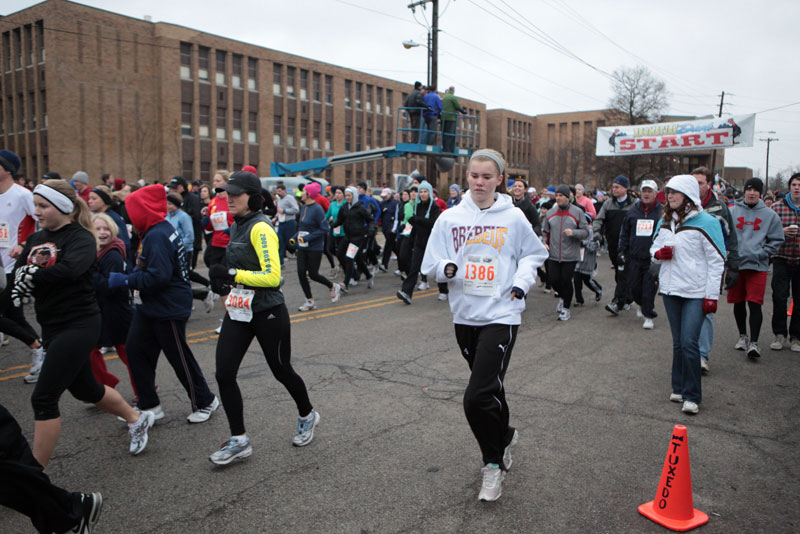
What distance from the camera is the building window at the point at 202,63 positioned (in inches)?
1763

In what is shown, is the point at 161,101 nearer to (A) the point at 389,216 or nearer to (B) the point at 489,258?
(A) the point at 389,216

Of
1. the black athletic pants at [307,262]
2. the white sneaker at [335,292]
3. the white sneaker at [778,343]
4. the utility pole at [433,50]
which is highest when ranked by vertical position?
the utility pole at [433,50]

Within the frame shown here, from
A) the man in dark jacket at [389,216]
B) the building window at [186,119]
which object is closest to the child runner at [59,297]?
the man in dark jacket at [389,216]

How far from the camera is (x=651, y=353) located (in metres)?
6.96

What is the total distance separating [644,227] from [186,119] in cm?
4266

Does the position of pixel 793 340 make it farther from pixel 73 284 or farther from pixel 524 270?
pixel 73 284

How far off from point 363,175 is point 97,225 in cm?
5602

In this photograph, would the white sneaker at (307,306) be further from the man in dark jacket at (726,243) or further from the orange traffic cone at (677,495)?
the orange traffic cone at (677,495)

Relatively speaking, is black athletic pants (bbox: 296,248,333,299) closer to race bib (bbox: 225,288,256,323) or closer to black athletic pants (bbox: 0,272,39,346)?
black athletic pants (bbox: 0,272,39,346)

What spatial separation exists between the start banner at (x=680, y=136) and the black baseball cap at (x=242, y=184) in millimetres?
19289

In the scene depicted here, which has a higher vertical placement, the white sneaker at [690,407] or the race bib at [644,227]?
the race bib at [644,227]

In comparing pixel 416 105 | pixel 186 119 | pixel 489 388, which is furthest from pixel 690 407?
pixel 186 119

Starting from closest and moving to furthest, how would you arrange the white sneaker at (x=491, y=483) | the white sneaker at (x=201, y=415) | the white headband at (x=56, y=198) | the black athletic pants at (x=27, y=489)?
the black athletic pants at (x=27, y=489) → the white sneaker at (x=491, y=483) → the white headband at (x=56, y=198) → the white sneaker at (x=201, y=415)

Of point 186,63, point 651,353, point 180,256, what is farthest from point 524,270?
point 186,63
